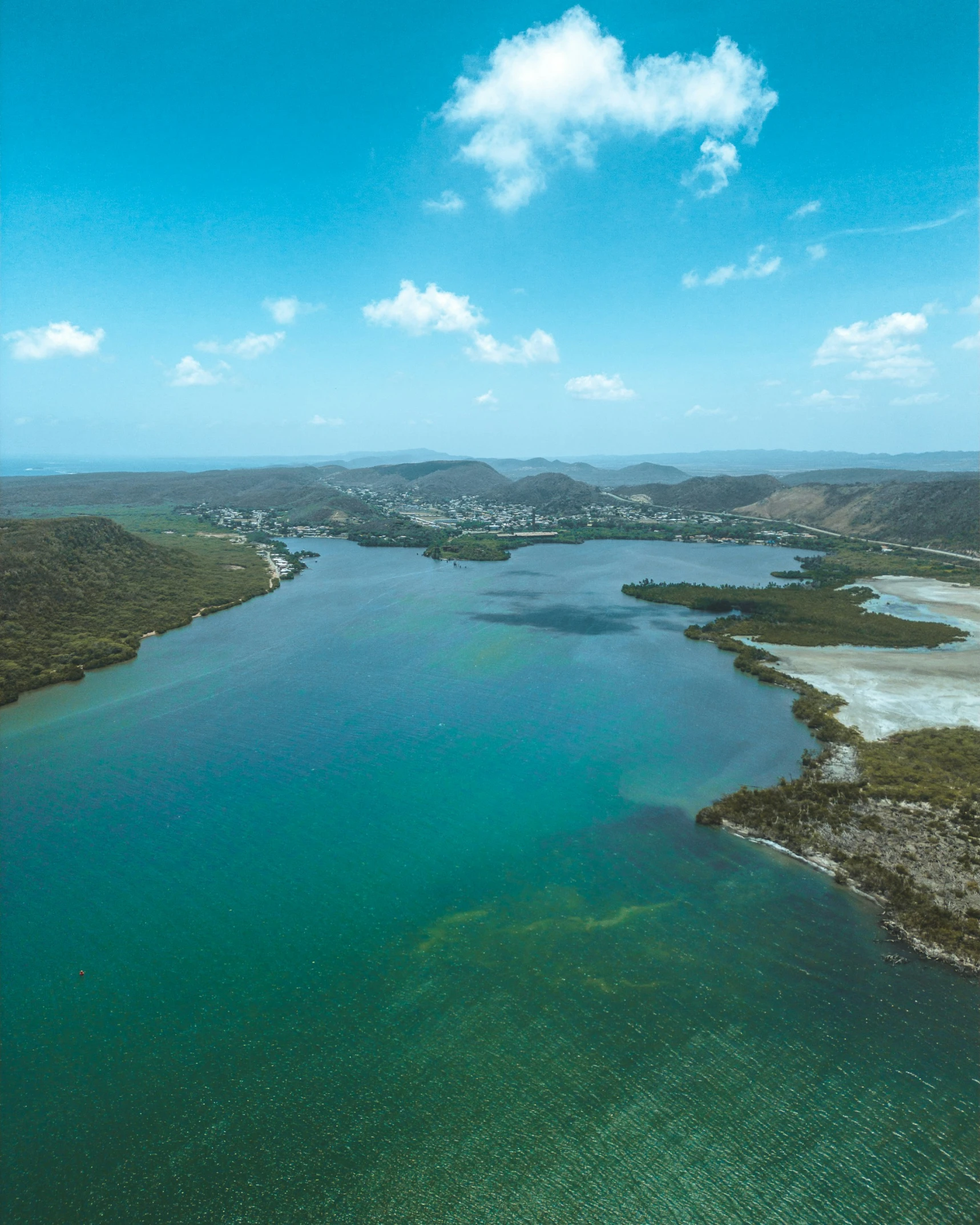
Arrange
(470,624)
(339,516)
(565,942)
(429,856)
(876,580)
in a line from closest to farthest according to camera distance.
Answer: (565,942) → (429,856) → (470,624) → (876,580) → (339,516)

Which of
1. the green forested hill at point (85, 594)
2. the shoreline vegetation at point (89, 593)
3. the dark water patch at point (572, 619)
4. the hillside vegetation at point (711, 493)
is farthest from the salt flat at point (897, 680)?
the hillside vegetation at point (711, 493)

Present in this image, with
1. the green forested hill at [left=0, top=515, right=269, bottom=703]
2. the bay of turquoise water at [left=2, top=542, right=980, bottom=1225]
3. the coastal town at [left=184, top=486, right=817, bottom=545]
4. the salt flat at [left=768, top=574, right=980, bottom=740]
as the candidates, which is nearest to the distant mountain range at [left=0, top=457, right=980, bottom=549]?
the coastal town at [left=184, top=486, right=817, bottom=545]

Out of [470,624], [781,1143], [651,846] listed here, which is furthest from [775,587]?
[781,1143]

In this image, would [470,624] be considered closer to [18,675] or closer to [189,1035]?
[18,675]

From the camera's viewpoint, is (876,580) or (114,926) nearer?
(114,926)

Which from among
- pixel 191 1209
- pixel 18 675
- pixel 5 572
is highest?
pixel 5 572

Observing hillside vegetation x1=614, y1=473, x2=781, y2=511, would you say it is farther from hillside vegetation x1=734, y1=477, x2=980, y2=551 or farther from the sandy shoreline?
the sandy shoreline

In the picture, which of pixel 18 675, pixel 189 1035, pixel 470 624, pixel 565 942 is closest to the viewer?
pixel 189 1035
